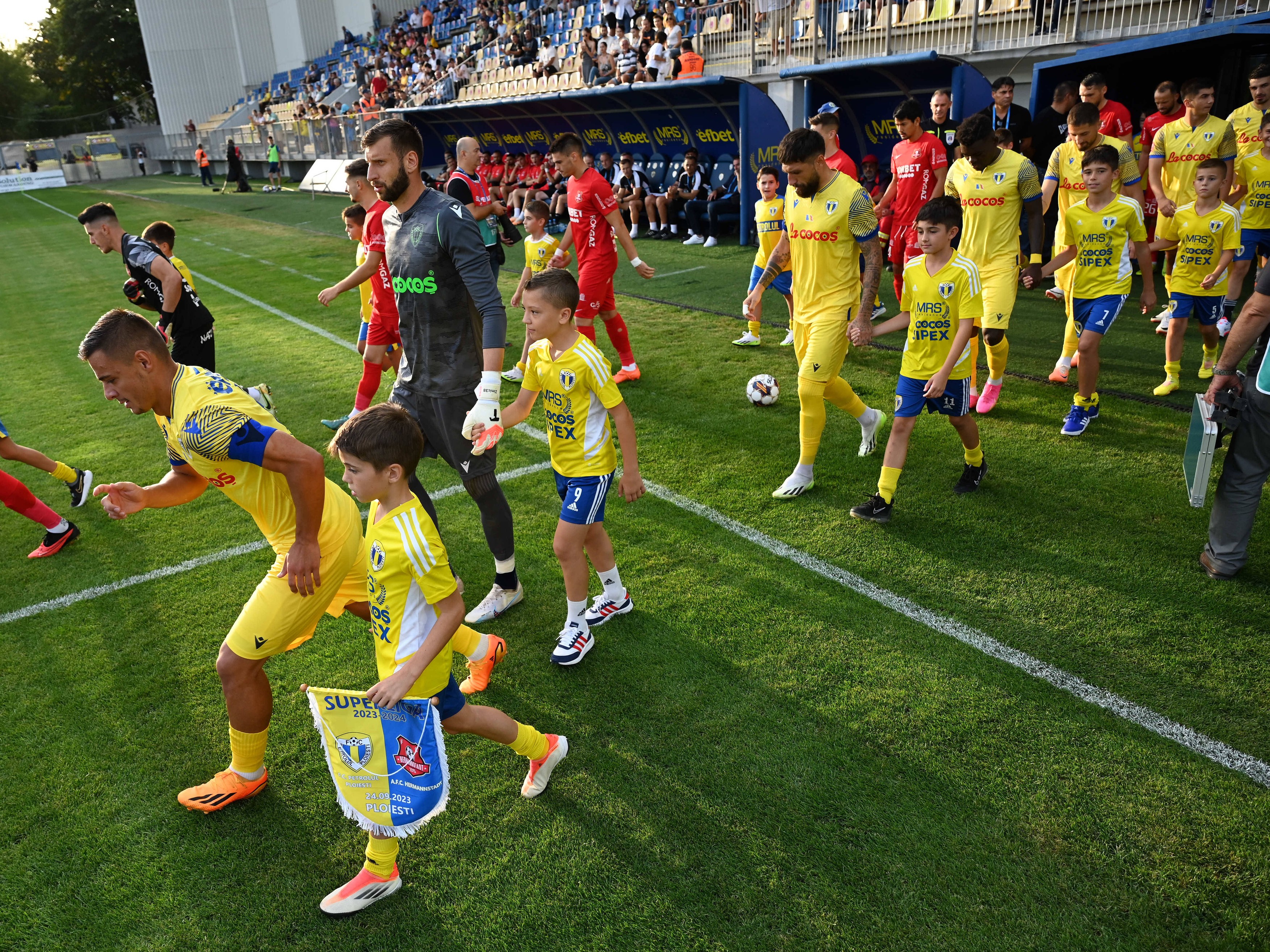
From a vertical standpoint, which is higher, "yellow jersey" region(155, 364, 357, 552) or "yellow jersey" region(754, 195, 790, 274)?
"yellow jersey" region(754, 195, 790, 274)

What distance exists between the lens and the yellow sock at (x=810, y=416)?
5.57 m

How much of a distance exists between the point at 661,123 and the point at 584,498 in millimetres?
17094

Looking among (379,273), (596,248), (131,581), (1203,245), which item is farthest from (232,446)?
(1203,245)

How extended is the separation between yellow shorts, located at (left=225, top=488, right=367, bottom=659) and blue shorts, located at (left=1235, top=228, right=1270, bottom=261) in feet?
26.4

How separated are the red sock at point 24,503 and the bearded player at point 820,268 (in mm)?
5129

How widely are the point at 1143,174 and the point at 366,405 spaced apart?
33.5 ft

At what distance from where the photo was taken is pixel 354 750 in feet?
8.78

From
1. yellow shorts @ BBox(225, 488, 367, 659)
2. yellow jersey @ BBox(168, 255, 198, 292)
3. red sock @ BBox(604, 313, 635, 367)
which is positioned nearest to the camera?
yellow shorts @ BBox(225, 488, 367, 659)

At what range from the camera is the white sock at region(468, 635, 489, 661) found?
12.0 ft

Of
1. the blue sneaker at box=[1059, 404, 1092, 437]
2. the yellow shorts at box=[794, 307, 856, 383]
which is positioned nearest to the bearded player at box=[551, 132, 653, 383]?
the yellow shorts at box=[794, 307, 856, 383]

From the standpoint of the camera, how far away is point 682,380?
27.5 ft

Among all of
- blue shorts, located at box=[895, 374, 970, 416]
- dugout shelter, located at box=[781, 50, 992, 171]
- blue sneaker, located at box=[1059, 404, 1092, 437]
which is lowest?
blue sneaker, located at box=[1059, 404, 1092, 437]

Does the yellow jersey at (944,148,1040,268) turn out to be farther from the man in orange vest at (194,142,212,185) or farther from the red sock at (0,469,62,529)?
the man in orange vest at (194,142,212,185)

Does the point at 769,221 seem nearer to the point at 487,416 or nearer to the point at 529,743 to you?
the point at 487,416
